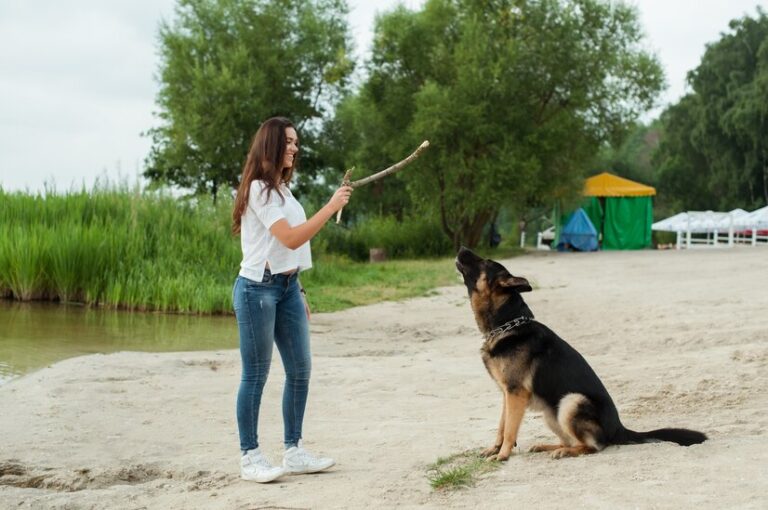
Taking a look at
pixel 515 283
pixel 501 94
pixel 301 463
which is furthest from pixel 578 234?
pixel 301 463

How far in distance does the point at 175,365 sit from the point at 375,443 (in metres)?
4.23

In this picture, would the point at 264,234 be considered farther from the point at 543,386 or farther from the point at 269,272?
the point at 543,386

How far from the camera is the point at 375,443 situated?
6.14 m

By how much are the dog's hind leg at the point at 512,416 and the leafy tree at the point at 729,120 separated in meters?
41.8

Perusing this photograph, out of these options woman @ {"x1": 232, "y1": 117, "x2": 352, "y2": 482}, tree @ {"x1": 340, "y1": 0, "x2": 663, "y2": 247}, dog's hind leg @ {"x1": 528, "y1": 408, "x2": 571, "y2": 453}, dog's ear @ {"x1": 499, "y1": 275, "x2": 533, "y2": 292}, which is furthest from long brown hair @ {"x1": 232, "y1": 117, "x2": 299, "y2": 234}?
tree @ {"x1": 340, "y1": 0, "x2": 663, "y2": 247}

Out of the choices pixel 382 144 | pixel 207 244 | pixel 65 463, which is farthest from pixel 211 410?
pixel 382 144

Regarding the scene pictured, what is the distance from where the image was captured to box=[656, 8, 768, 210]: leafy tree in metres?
44.3

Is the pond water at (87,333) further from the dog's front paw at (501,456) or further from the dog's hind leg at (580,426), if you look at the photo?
the dog's hind leg at (580,426)

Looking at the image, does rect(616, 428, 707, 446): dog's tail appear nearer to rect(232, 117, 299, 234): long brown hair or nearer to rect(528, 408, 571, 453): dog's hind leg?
rect(528, 408, 571, 453): dog's hind leg

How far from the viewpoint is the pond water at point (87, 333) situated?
10672 millimetres

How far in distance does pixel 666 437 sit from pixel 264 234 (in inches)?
105

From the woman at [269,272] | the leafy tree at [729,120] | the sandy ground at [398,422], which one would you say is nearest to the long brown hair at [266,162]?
the woman at [269,272]

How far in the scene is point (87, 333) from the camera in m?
12.8

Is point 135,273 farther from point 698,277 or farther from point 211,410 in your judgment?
point 698,277
